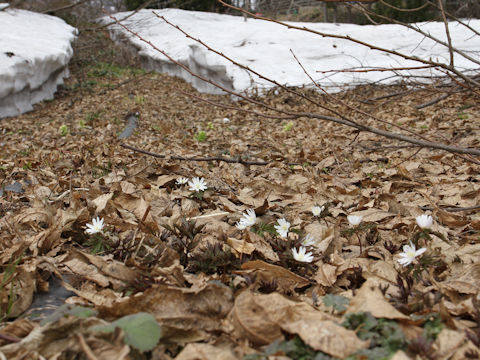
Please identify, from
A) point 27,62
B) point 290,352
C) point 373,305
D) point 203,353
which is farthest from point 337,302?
point 27,62

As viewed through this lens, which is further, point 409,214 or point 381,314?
point 409,214

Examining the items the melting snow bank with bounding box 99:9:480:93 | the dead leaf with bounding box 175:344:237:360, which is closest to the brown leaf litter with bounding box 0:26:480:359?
the dead leaf with bounding box 175:344:237:360

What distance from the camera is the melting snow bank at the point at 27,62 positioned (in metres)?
6.73

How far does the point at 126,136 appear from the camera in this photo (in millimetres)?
4789

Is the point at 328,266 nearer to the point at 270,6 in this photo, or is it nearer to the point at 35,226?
the point at 35,226

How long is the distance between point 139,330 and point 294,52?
8919 millimetres

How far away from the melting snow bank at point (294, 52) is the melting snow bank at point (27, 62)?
2829 mm

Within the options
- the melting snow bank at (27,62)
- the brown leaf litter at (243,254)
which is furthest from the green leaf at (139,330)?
the melting snow bank at (27,62)

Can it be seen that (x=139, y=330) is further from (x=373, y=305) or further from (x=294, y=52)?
(x=294, y=52)

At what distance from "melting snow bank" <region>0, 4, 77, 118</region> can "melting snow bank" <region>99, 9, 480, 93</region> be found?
2.83 m

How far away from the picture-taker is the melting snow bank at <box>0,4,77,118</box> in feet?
22.1

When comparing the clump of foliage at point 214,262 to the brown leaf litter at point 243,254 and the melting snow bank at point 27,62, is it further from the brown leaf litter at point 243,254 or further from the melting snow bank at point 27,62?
the melting snow bank at point 27,62

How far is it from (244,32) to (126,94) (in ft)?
15.3

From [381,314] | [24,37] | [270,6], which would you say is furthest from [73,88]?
[270,6]
